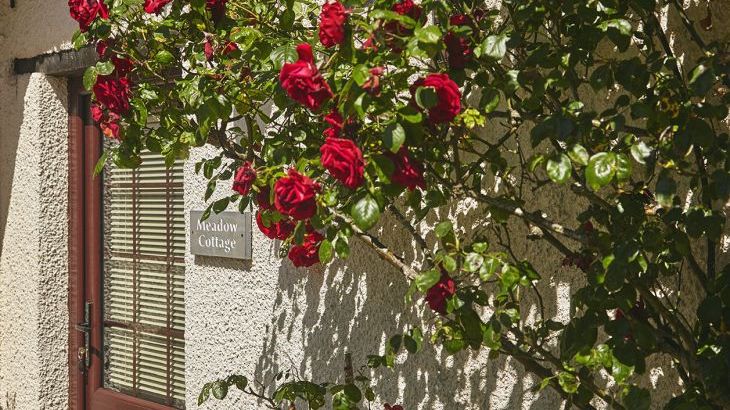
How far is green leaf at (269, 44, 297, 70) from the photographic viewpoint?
2.28m

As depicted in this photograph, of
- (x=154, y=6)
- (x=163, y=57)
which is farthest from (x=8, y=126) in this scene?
(x=154, y=6)

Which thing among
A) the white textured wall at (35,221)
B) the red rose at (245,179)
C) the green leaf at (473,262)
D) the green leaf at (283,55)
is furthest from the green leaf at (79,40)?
the white textured wall at (35,221)

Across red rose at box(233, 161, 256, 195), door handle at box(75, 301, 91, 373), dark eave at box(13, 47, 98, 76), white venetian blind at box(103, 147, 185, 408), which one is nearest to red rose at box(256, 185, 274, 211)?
red rose at box(233, 161, 256, 195)

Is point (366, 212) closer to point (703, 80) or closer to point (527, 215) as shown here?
point (527, 215)

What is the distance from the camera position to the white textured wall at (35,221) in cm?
489

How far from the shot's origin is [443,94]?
6.66 ft

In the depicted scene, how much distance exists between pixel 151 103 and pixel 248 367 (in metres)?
1.29

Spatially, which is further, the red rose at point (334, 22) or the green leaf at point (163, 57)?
the green leaf at point (163, 57)

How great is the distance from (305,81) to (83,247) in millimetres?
3286

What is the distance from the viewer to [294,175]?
214 centimetres

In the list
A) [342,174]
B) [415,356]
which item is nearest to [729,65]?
[342,174]

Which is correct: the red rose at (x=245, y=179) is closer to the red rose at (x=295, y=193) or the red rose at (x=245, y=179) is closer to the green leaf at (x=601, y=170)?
the red rose at (x=295, y=193)

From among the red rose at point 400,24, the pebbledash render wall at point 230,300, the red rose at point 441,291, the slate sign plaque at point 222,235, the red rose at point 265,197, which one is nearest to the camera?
the red rose at point 400,24

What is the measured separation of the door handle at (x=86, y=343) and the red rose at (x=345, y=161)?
3343 millimetres
